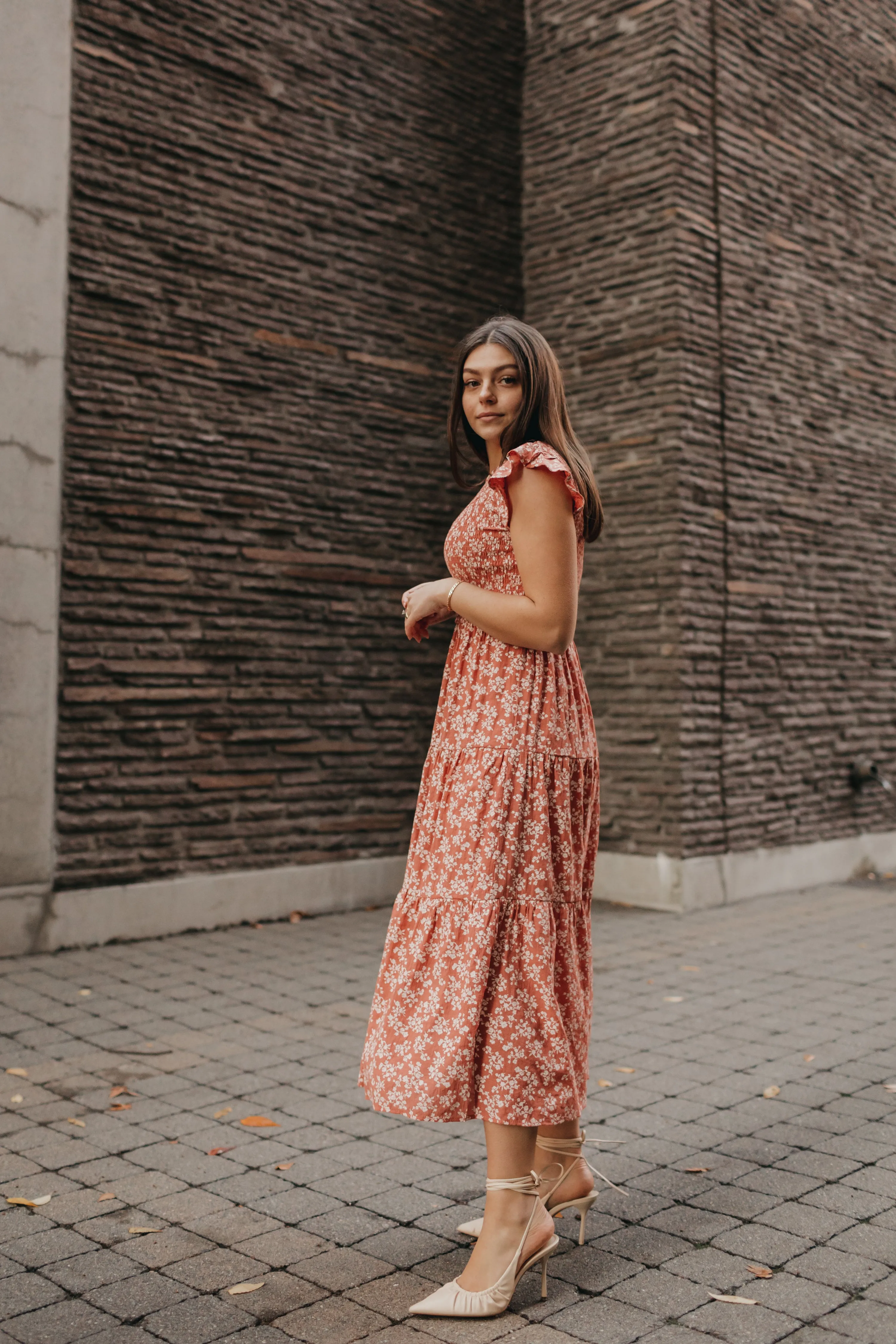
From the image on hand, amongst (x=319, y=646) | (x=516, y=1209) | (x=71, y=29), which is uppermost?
(x=71, y=29)

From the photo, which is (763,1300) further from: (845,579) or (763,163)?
(763,163)

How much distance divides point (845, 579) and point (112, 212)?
5.67 m

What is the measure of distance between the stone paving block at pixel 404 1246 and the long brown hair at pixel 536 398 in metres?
1.73

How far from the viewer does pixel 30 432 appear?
19.6ft

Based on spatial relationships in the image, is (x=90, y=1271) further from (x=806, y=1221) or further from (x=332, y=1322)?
(x=806, y=1221)

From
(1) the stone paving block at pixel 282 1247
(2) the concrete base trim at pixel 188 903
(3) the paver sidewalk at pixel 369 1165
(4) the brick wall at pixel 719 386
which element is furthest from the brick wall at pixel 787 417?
(1) the stone paving block at pixel 282 1247

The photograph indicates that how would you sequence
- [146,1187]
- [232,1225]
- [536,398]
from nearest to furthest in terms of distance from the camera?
[536,398] < [232,1225] < [146,1187]

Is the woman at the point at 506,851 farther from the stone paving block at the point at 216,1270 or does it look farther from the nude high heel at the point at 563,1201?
the stone paving block at the point at 216,1270

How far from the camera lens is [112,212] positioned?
20.8 feet

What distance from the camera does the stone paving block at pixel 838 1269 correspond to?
105 inches

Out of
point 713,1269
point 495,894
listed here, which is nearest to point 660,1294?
point 713,1269

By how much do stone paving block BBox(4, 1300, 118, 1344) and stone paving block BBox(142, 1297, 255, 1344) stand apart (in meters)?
0.10

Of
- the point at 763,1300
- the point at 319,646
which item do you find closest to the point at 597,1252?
the point at 763,1300

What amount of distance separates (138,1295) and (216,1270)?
0.63 ft
